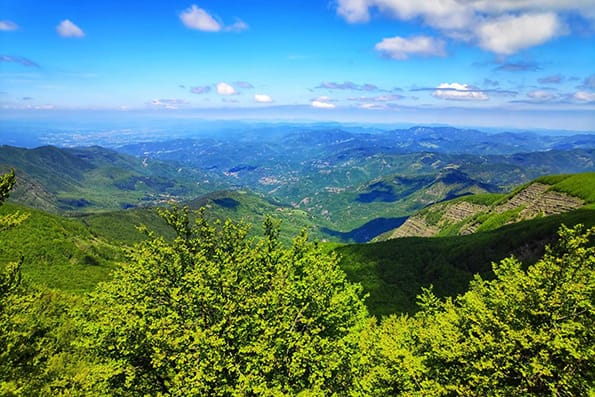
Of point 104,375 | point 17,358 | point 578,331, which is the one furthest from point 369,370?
point 17,358

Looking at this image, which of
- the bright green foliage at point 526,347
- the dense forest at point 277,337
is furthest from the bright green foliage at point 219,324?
the bright green foliage at point 526,347

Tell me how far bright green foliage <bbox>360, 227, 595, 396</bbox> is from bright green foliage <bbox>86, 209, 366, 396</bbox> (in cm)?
538

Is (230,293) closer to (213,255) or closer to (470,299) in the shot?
(213,255)

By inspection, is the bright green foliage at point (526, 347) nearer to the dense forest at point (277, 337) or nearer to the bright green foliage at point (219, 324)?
the dense forest at point (277, 337)

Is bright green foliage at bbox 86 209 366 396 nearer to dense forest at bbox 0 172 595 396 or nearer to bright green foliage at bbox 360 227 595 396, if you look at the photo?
dense forest at bbox 0 172 595 396

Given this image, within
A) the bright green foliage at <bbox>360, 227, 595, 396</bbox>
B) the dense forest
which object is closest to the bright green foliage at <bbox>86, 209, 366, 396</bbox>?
the dense forest

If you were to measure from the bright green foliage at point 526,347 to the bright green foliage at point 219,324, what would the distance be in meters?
5.38

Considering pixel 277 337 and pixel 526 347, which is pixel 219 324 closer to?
pixel 277 337

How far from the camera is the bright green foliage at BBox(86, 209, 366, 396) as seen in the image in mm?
25047

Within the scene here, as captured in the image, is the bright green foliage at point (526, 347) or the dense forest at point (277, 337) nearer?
the dense forest at point (277, 337)

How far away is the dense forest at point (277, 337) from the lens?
25.4m

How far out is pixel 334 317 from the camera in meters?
31.0

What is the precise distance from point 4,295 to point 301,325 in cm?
2332

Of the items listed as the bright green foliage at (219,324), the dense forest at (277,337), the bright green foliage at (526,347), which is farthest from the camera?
the bright green foliage at (526,347)
